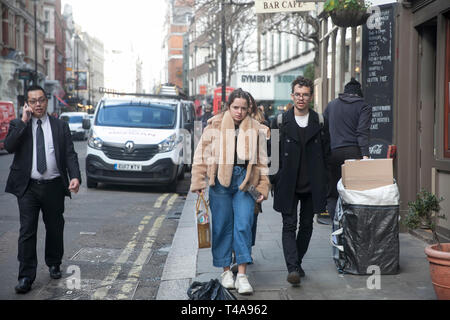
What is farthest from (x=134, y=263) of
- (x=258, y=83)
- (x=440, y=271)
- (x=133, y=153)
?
(x=258, y=83)

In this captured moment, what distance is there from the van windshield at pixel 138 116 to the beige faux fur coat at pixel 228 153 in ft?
29.0

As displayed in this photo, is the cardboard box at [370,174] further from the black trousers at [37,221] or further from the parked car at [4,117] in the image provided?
the parked car at [4,117]

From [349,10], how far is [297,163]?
352 centimetres

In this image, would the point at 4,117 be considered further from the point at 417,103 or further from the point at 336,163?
the point at 417,103

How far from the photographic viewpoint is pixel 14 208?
10.6 meters

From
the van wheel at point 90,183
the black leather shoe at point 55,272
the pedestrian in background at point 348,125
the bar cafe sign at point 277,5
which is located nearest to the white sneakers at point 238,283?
the black leather shoe at point 55,272

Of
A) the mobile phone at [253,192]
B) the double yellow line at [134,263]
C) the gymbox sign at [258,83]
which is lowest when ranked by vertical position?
the double yellow line at [134,263]

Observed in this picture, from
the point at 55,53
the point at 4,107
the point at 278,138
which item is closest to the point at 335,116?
the point at 278,138

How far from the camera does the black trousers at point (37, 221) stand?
5551 mm

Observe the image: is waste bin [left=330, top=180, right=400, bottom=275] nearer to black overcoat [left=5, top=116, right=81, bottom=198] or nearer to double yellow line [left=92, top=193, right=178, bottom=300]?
double yellow line [left=92, top=193, right=178, bottom=300]

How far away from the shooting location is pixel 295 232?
5.76 meters

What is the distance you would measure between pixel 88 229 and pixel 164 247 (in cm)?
154

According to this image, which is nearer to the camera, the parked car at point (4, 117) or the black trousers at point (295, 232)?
the black trousers at point (295, 232)

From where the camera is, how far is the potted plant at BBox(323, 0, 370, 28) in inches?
328
